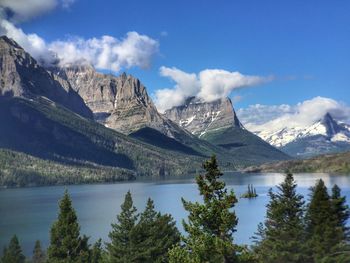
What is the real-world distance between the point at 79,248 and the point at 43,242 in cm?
9246

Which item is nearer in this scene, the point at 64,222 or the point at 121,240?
the point at 64,222

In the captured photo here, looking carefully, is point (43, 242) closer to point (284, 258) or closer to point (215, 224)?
point (284, 258)

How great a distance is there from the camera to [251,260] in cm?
3081

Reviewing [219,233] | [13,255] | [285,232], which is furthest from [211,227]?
[13,255]

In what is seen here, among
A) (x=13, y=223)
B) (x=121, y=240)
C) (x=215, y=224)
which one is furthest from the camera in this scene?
(x=13, y=223)

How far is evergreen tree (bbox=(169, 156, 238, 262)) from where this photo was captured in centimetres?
2947

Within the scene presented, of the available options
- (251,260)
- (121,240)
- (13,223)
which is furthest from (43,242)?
(251,260)

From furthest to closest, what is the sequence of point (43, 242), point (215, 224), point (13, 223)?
point (13, 223) → point (43, 242) → point (215, 224)

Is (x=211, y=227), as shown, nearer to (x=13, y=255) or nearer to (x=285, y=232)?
(x=285, y=232)

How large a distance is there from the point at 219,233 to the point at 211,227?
1.89ft

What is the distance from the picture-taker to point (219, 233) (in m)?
30.3

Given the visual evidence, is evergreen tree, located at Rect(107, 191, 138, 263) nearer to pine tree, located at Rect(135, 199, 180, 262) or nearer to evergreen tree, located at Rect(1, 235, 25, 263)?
pine tree, located at Rect(135, 199, 180, 262)

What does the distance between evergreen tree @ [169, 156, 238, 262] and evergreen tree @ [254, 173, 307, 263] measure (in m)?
12.4

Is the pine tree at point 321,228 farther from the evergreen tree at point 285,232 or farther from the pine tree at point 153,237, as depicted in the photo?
the pine tree at point 153,237
